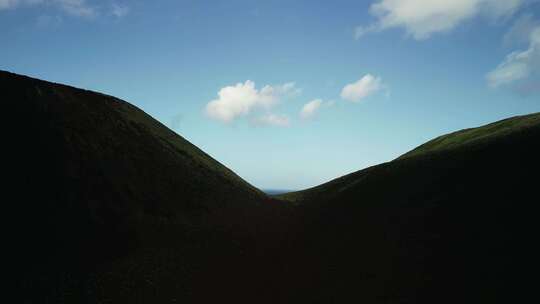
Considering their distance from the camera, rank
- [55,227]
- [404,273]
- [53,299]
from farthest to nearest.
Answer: [55,227] < [404,273] < [53,299]

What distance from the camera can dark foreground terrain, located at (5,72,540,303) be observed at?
70.4 ft

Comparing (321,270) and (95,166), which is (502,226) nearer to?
(321,270)

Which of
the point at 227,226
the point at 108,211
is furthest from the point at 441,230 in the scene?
the point at 108,211

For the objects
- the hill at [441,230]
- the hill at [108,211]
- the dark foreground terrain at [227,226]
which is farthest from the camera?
the hill at [108,211]

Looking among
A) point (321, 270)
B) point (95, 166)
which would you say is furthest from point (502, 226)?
point (95, 166)

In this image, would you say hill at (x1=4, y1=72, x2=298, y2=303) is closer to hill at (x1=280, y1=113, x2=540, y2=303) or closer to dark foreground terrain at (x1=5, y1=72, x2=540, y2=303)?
dark foreground terrain at (x1=5, y1=72, x2=540, y2=303)

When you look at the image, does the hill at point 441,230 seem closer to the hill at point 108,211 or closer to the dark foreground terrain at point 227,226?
the dark foreground terrain at point 227,226

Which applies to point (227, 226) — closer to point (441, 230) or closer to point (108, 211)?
point (108, 211)

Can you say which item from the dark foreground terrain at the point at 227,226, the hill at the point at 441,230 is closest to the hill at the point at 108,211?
the dark foreground terrain at the point at 227,226

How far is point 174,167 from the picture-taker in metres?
50.1

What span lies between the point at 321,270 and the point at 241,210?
76.5 feet

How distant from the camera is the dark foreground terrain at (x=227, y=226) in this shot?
2145 centimetres

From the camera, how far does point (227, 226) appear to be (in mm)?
38688

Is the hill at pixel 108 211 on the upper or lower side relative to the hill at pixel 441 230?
upper
